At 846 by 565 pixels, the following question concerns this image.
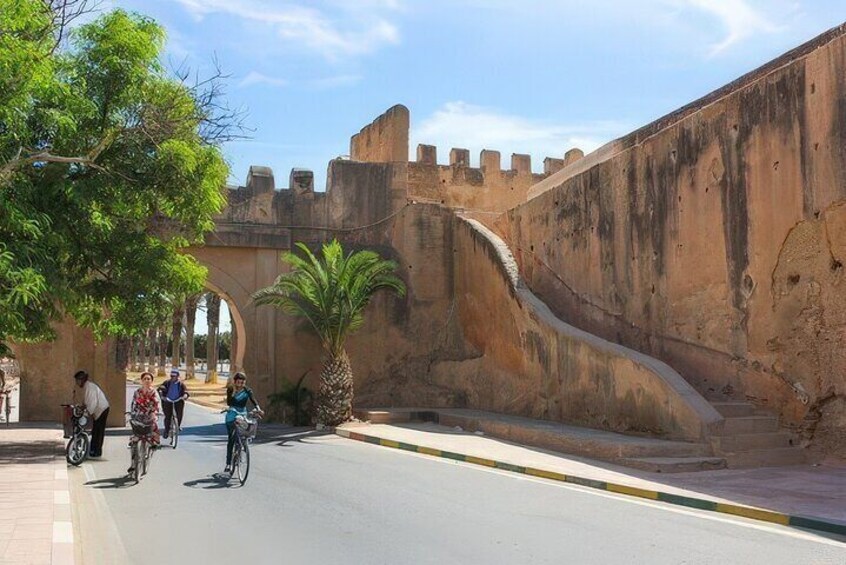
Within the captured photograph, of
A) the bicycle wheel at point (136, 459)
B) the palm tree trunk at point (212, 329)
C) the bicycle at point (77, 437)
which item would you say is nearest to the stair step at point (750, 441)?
the bicycle wheel at point (136, 459)

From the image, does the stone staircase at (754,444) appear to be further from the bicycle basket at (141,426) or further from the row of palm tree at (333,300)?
the row of palm tree at (333,300)

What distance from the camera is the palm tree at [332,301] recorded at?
1955 centimetres

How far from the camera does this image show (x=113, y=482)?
11.1m

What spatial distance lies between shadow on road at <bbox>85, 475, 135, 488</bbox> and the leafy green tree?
7.24ft

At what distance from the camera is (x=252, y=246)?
72.4 feet

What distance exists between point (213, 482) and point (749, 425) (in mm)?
7296

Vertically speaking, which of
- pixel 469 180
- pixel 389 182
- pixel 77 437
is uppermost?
pixel 469 180

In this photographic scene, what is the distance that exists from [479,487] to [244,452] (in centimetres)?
296

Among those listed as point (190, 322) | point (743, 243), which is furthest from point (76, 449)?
point (190, 322)

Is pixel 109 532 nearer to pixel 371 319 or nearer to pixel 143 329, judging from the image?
pixel 143 329

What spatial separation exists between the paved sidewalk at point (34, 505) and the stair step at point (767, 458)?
8.24 m

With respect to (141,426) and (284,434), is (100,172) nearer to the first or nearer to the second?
(141,426)

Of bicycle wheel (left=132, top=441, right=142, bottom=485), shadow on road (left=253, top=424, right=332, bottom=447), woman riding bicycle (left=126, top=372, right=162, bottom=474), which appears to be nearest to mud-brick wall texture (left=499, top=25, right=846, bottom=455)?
shadow on road (left=253, top=424, right=332, bottom=447)

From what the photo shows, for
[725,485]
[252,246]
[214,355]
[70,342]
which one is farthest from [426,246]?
[214,355]
